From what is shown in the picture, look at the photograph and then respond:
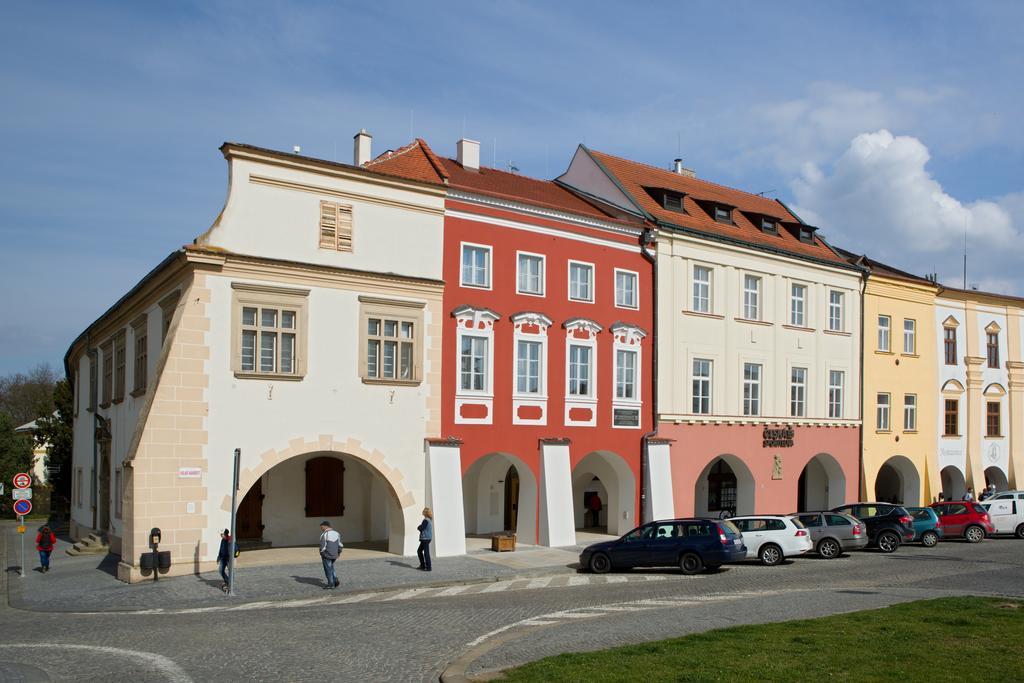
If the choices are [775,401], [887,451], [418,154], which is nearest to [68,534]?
[418,154]

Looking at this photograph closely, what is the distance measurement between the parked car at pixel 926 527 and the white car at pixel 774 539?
6952 mm

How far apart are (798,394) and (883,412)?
6024 millimetres

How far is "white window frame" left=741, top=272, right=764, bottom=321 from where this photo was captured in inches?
1479

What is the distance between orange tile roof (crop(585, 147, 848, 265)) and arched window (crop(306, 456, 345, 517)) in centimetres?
1433

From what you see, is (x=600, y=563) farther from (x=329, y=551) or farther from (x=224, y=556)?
(x=224, y=556)

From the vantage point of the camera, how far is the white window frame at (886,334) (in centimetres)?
4305

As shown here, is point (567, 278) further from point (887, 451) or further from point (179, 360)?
point (887, 451)

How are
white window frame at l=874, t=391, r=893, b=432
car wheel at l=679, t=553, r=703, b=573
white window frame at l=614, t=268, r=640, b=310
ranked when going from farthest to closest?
white window frame at l=874, t=391, r=893, b=432, white window frame at l=614, t=268, r=640, b=310, car wheel at l=679, t=553, r=703, b=573

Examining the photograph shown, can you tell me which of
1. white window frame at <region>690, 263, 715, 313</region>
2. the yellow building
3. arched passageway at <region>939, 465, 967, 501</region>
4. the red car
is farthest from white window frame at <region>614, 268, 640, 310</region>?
arched passageway at <region>939, 465, 967, 501</region>

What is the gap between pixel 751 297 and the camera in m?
37.9

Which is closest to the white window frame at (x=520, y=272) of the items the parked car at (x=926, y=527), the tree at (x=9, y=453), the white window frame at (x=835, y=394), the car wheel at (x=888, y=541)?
the car wheel at (x=888, y=541)

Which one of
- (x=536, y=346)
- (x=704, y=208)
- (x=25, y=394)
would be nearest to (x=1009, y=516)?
(x=704, y=208)

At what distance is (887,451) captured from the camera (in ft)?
140

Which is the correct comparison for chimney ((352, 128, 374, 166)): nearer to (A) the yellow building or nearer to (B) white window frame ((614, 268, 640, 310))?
(B) white window frame ((614, 268, 640, 310))
